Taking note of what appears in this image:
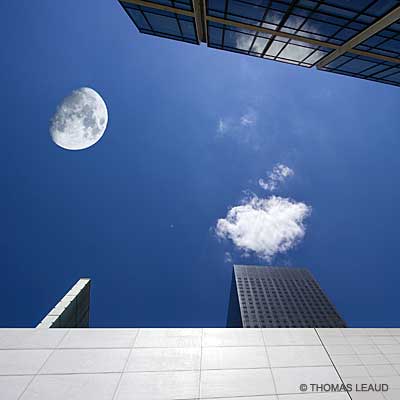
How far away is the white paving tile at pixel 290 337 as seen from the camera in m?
8.86

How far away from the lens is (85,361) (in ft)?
24.4

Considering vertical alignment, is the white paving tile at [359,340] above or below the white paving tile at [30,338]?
above

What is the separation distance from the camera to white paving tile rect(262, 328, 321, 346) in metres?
8.86

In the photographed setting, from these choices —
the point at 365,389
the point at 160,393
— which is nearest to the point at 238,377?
the point at 160,393

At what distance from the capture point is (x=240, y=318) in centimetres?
12688

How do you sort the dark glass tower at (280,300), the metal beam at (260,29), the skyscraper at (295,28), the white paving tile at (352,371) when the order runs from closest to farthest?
the white paving tile at (352,371)
the skyscraper at (295,28)
the metal beam at (260,29)
the dark glass tower at (280,300)

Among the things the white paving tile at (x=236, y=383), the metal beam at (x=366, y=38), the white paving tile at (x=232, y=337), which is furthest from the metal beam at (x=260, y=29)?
the white paving tile at (x=236, y=383)

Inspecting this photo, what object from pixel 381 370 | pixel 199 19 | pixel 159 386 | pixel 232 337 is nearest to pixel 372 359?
pixel 381 370

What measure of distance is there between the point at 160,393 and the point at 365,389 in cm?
679

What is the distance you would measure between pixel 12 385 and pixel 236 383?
22.1 ft

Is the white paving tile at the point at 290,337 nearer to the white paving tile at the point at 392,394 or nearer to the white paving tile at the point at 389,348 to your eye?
the white paving tile at the point at 392,394

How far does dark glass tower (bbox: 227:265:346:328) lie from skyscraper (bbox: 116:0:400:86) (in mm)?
120176

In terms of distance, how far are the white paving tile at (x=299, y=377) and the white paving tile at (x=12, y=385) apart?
7776 mm

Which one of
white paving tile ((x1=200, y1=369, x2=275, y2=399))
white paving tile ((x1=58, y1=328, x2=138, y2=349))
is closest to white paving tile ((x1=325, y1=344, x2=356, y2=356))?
white paving tile ((x1=200, y1=369, x2=275, y2=399))
